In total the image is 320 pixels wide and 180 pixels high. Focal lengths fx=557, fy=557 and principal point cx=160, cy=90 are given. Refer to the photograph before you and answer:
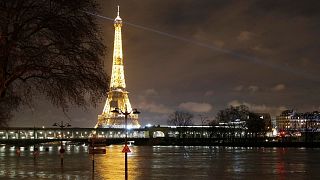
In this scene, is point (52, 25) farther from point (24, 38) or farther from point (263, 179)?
point (263, 179)

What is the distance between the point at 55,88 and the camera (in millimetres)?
21844

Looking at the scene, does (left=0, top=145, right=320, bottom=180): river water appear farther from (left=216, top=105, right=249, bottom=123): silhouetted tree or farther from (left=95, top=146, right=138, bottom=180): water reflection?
(left=216, top=105, right=249, bottom=123): silhouetted tree

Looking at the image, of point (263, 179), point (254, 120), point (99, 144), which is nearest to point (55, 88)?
point (99, 144)

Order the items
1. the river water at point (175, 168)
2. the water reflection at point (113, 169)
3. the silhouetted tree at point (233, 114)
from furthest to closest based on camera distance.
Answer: the silhouetted tree at point (233, 114) < the water reflection at point (113, 169) < the river water at point (175, 168)

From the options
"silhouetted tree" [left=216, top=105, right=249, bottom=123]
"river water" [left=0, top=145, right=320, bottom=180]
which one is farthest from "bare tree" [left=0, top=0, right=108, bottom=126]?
"silhouetted tree" [left=216, top=105, right=249, bottom=123]

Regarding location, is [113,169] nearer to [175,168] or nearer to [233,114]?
[175,168]

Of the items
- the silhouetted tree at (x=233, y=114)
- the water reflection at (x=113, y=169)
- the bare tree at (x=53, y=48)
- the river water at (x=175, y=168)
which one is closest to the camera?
the bare tree at (x=53, y=48)

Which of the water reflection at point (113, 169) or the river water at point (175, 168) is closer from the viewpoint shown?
the river water at point (175, 168)

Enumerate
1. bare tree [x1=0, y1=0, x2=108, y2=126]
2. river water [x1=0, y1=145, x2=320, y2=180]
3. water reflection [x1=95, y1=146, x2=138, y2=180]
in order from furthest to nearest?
water reflection [x1=95, y1=146, x2=138, y2=180], river water [x1=0, y1=145, x2=320, y2=180], bare tree [x1=0, y1=0, x2=108, y2=126]

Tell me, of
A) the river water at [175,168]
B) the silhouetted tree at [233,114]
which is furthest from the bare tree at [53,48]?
the silhouetted tree at [233,114]

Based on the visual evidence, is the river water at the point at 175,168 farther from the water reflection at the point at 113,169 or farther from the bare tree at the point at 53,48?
the bare tree at the point at 53,48

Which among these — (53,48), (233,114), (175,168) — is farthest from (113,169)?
(233,114)

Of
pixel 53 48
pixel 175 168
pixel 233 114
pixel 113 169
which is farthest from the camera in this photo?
pixel 233 114

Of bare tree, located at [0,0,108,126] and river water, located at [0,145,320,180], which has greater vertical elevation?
bare tree, located at [0,0,108,126]
